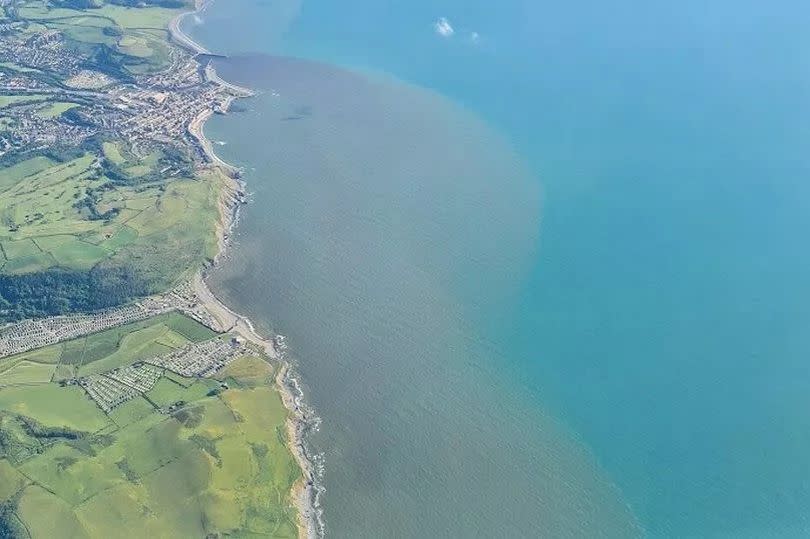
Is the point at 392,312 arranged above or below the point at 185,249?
above

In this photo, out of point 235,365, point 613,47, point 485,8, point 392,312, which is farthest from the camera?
point 485,8

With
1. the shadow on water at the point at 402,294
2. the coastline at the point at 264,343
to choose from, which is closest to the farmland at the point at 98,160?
the coastline at the point at 264,343

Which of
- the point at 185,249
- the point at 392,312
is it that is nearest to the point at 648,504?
the point at 392,312

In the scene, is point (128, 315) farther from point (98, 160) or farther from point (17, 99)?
point (17, 99)

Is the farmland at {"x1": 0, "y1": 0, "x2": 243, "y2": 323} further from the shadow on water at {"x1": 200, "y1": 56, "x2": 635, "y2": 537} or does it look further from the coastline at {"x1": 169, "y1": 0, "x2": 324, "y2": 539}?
the shadow on water at {"x1": 200, "y1": 56, "x2": 635, "y2": 537}

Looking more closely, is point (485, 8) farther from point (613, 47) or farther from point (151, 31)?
point (151, 31)

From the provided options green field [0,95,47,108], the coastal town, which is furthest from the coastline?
green field [0,95,47,108]

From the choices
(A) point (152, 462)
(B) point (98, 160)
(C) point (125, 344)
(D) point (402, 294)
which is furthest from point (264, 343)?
(B) point (98, 160)
